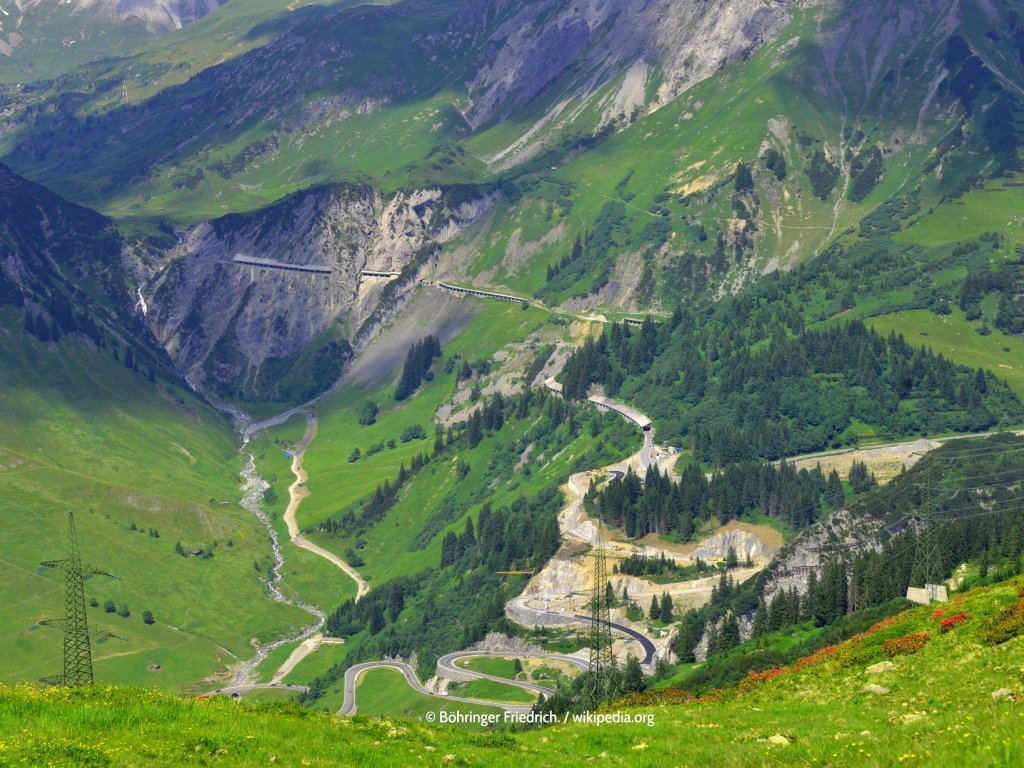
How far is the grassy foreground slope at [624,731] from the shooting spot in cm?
4878

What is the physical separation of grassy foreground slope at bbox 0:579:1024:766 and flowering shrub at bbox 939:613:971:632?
6046mm

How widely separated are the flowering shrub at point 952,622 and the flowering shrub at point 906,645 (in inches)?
47.7

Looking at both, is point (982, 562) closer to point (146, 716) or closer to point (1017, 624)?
point (1017, 624)

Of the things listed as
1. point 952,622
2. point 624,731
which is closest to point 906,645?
point 952,622

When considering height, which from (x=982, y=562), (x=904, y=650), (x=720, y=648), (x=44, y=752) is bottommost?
(x=720, y=648)

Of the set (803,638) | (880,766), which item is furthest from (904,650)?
(803,638)

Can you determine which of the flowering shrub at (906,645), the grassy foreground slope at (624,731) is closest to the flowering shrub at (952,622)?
the flowering shrub at (906,645)

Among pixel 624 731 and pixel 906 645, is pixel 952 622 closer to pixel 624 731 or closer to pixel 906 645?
pixel 906 645

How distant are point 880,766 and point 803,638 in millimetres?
112677

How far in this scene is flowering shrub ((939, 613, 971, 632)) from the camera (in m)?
81.2

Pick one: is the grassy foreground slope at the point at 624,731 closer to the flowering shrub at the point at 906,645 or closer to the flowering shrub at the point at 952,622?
the flowering shrub at the point at 906,645

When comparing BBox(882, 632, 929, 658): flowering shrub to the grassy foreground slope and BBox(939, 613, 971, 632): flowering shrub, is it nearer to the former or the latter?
BBox(939, 613, 971, 632): flowering shrub

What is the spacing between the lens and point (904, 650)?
8038cm

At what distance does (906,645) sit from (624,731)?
24.5 meters
